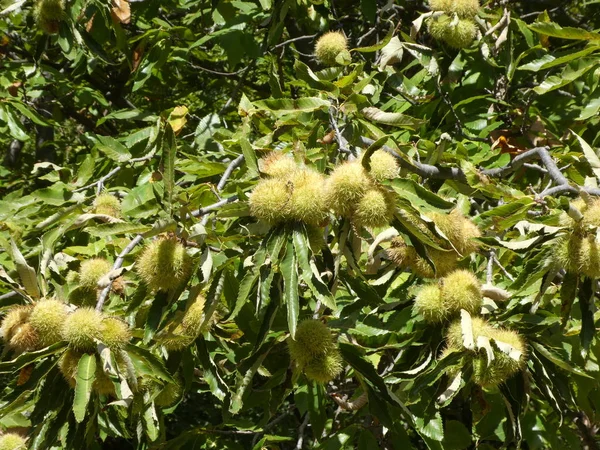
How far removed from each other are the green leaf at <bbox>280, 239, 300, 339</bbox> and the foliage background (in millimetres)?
105

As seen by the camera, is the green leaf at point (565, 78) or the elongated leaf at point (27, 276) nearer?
the elongated leaf at point (27, 276)

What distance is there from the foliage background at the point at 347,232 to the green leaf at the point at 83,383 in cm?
15

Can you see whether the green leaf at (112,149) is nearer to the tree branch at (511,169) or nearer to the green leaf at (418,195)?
the tree branch at (511,169)

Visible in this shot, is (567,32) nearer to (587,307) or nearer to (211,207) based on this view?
(587,307)

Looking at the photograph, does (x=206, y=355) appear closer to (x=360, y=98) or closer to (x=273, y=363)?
(x=273, y=363)

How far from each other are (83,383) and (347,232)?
818 millimetres

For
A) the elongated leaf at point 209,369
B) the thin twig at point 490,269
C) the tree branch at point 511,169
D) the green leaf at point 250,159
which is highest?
the green leaf at point 250,159

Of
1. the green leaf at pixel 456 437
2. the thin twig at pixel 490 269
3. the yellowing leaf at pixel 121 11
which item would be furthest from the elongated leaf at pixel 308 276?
the yellowing leaf at pixel 121 11

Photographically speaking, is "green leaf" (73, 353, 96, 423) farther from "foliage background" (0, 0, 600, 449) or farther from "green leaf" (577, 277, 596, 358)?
"green leaf" (577, 277, 596, 358)

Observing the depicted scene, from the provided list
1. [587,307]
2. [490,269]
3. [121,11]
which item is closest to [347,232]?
[490,269]

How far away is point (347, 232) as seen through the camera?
2.09 m

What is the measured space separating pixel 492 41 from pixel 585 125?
65 centimetres

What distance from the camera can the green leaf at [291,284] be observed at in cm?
186

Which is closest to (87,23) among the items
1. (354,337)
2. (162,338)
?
(354,337)
